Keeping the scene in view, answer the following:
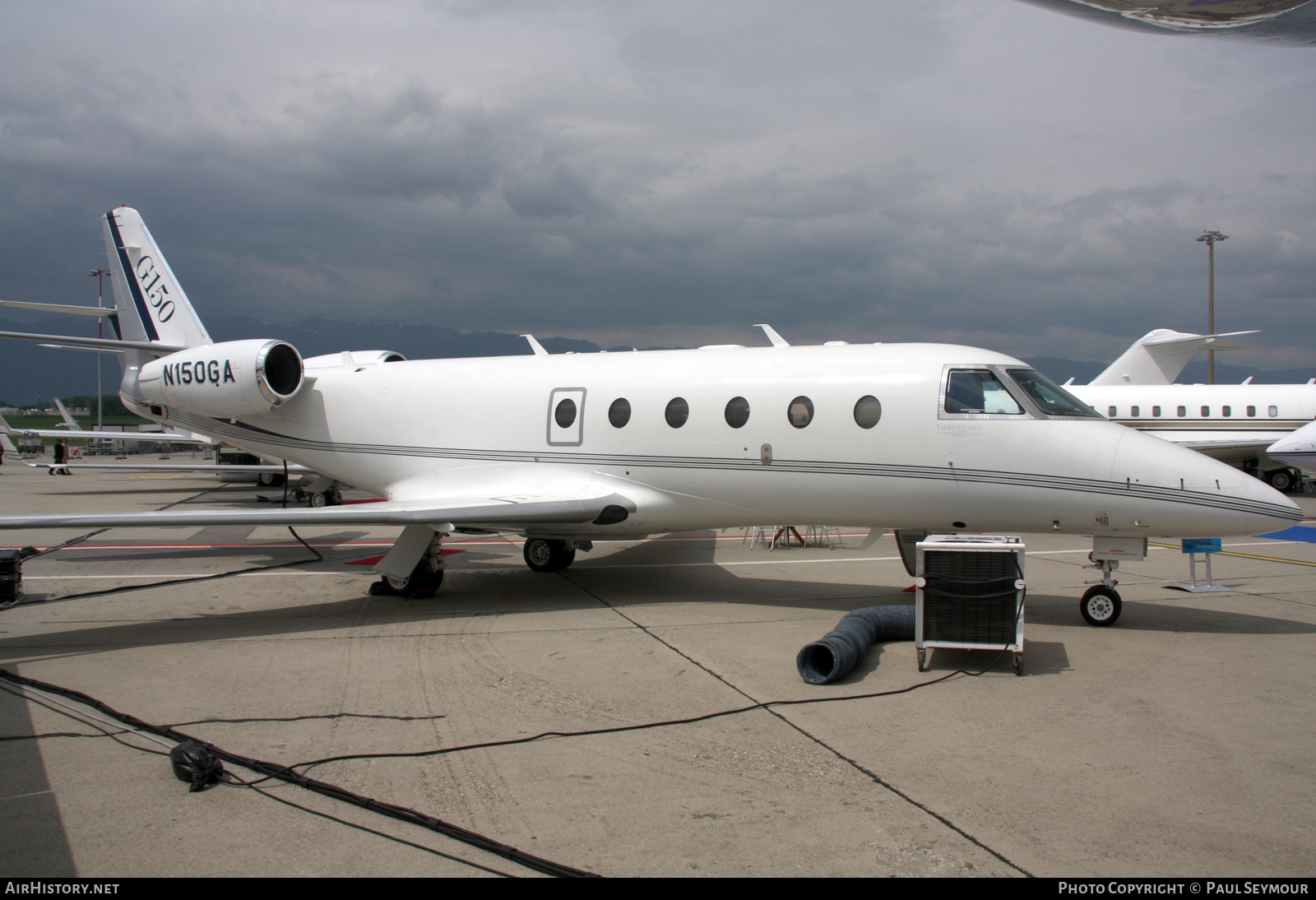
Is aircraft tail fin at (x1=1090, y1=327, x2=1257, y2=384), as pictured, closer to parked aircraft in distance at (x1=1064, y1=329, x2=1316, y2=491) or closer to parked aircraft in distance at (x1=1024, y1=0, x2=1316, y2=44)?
parked aircraft in distance at (x1=1064, y1=329, x2=1316, y2=491)

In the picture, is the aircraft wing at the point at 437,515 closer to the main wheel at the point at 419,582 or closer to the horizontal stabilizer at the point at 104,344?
the main wheel at the point at 419,582

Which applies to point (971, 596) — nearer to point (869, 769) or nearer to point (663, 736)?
point (869, 769)

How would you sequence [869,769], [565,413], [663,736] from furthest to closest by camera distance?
1. [565,413]
2. [663,736]
3. [869,769]

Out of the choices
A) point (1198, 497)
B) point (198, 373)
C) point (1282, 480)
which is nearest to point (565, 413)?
point (198, 373)

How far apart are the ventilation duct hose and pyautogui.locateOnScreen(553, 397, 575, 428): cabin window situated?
14.1 ft

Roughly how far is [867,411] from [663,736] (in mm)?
4524

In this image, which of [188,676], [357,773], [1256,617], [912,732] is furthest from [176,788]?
[1256,617]

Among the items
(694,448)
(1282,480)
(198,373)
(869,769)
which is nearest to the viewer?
(869,769)

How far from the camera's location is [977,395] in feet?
26.5

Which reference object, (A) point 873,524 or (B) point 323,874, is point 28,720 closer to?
(B) point 323,874

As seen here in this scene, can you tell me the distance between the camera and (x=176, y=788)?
4.36 metres

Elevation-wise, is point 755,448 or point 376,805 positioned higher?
point 755,448

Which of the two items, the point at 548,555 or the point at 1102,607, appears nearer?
the point at 1102,607

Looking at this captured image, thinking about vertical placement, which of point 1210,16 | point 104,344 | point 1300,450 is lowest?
point 1300,450
